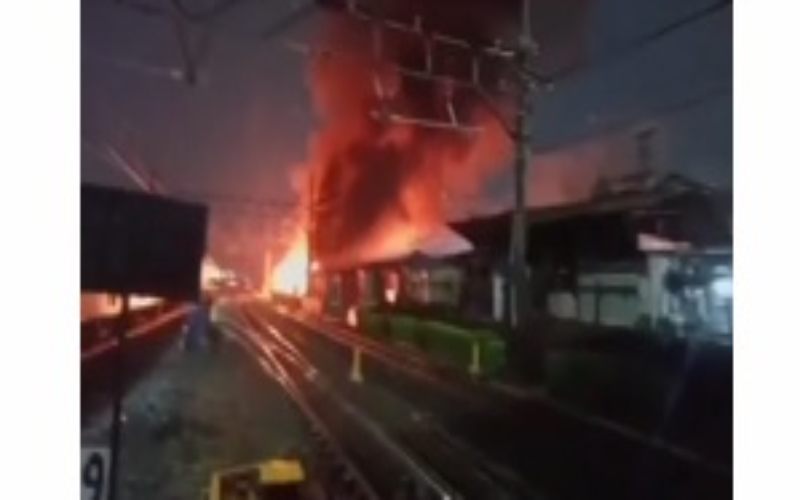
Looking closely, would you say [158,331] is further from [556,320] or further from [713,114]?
[713,114]

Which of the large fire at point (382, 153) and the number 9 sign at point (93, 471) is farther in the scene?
the large fire at point (382, 153)

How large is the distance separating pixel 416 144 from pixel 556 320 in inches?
21.4

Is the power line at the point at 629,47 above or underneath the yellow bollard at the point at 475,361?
above

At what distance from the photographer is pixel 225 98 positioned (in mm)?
2598

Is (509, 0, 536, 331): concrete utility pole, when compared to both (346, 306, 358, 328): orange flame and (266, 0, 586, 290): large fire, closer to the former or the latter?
(266, 0, 586, 290): large fire

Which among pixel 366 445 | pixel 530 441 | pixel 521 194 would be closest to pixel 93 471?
pixel 366 445

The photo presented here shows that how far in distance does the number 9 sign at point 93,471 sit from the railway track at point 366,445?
399 mm

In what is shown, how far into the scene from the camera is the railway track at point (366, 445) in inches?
102

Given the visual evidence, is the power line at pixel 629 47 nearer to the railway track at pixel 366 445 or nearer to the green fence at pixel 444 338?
the green fence at pixel 444 338

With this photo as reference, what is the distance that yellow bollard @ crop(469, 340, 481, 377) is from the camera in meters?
2.66

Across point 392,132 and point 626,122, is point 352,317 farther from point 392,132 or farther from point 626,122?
point 626,122

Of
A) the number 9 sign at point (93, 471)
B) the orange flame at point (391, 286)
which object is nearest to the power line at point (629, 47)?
the orange flame at point (391, 286)
